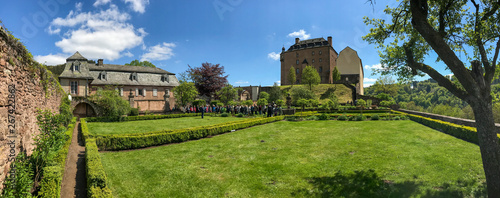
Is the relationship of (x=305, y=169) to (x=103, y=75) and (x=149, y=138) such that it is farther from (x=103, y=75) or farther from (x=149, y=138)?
(x=103, y=75)

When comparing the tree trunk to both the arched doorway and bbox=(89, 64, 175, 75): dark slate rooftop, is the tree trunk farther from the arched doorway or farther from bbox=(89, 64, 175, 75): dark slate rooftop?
bbox=(89, 64, 175, 75): dark slate rooftop

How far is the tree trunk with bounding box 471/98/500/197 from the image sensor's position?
175 inches

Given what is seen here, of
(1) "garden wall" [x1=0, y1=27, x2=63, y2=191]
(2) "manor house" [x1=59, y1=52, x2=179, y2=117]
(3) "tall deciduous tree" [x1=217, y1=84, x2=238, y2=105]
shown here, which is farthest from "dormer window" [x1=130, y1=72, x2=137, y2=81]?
(1) "garden wall" [x1=0, y1=27, x2=63, y2=191]

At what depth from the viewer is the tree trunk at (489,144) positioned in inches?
175

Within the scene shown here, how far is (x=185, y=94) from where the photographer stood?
3278 centimetres

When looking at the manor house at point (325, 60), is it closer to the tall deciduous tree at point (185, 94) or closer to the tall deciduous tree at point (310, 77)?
the tall deciduous tree at point (310, 77)

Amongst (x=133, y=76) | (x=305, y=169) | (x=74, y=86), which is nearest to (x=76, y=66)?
(x=74, y=86)

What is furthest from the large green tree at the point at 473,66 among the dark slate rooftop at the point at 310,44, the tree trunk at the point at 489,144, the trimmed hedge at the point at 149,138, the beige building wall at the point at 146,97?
the dark slate rooftop at the point at 310,44

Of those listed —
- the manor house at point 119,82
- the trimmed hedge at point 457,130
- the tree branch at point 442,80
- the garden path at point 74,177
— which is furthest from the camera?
the manor house at point 119,82

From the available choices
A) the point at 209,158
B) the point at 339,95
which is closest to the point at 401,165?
the point at 209,158

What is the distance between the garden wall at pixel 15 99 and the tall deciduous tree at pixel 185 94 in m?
26.5

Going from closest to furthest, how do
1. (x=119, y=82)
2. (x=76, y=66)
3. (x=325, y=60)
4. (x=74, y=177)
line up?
(x=74, y=177), (x=76, y=66), (x=119, y=82), (x=325, y=60)

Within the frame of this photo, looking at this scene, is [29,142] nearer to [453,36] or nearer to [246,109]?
[453,36]

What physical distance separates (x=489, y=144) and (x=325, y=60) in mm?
59988
